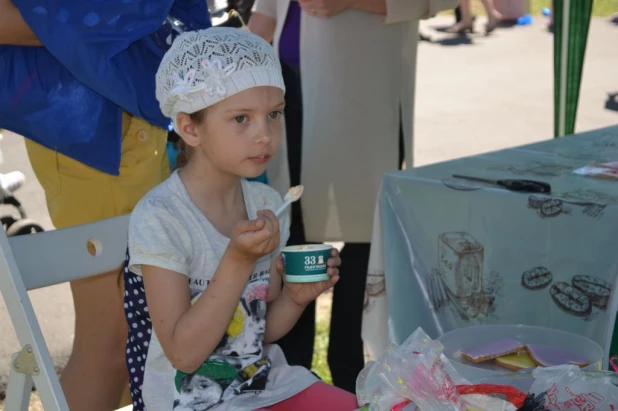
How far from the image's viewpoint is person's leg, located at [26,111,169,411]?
211cm

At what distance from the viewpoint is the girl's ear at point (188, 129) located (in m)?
1.73

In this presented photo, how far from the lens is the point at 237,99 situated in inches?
66.2

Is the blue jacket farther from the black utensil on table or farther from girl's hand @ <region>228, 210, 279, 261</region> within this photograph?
the black utensil on table

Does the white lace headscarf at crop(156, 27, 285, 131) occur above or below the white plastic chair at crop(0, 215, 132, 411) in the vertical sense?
above

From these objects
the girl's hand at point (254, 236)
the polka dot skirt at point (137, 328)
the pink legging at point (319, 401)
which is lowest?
the pink legging at point (319, 401)

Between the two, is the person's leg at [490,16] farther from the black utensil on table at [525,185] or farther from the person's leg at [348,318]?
the black utensil on table at [525,185]

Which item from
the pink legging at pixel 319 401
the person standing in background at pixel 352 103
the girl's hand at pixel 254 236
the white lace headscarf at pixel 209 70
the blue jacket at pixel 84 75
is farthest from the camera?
the person standing in background at pixel 352 103

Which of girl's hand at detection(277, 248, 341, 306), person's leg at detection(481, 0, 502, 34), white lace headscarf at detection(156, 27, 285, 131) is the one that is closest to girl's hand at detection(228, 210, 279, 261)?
girl's hand at detection(277, 248, 341, 306)

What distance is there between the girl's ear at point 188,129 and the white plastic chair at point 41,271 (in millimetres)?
322

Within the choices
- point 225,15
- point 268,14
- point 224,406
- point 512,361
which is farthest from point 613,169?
point 268,14

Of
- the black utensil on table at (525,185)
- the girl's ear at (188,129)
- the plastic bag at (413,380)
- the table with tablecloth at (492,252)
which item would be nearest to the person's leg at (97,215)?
the girl's ear at (188,129)

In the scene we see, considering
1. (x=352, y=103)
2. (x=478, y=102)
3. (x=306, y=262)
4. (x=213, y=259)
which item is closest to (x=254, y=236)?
(x=306, y=262)

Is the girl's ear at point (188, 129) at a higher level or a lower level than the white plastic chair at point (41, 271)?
higher

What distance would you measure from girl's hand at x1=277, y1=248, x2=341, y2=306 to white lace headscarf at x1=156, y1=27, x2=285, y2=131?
327 millimetres
